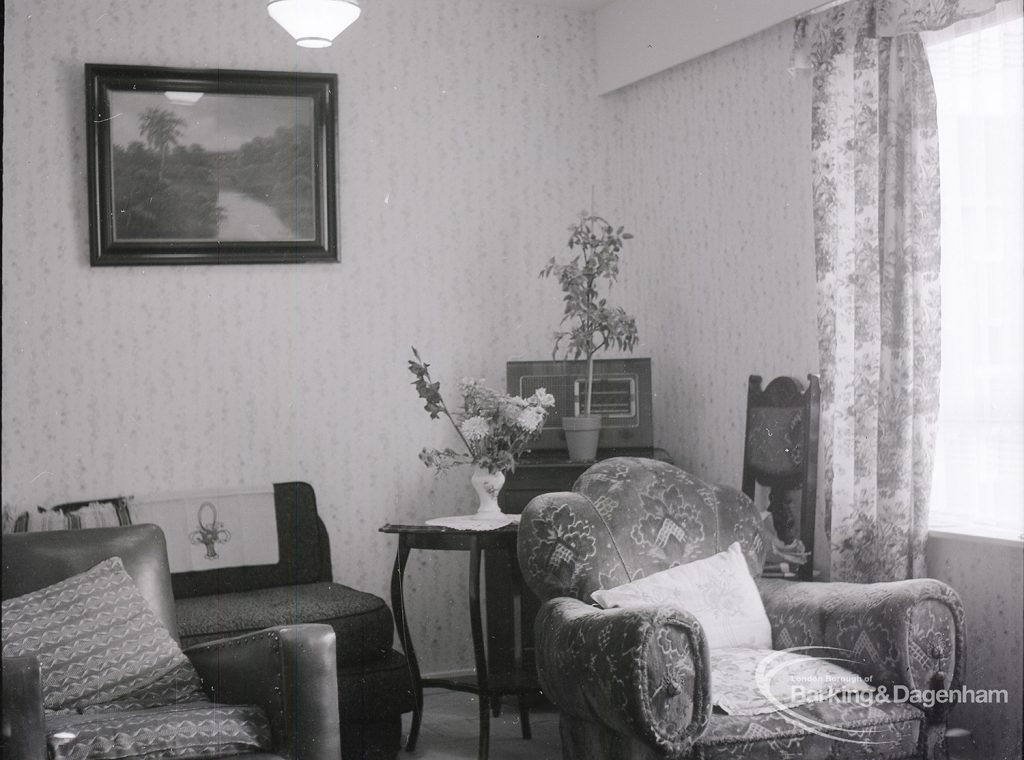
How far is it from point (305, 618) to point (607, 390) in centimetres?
136

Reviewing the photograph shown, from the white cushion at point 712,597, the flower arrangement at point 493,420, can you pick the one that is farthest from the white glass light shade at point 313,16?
the white cushion at point 712,597

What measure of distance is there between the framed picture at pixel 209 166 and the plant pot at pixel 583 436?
1116 millimetres

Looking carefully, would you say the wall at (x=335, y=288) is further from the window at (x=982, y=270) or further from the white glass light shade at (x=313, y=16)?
the window at (x=982, y=270)

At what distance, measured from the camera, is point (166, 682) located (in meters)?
2.33

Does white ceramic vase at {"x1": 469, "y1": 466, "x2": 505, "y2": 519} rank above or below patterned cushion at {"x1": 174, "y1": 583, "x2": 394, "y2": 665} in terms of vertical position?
above

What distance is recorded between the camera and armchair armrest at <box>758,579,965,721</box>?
2.31m

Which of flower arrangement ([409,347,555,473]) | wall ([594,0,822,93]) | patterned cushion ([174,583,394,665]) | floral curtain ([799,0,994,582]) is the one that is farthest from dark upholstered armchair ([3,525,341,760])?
wall ([594,0,822,93])

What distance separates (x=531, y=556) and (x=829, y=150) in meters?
1.50

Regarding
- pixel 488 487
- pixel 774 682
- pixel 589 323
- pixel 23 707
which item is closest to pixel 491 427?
pixel 488 487

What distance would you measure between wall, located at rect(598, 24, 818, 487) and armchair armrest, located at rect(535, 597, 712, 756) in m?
1.46

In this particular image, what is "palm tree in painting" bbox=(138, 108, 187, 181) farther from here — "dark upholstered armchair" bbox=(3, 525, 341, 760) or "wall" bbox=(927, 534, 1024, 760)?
"wall" bbox=(927, 534, 1024, 760)

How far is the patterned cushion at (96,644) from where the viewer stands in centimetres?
225

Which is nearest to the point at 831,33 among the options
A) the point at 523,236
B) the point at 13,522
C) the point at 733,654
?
the point at 523,236

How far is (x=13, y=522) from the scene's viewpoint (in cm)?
351
